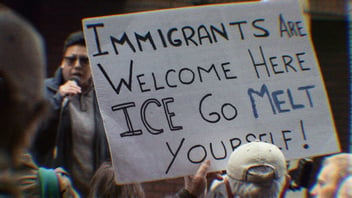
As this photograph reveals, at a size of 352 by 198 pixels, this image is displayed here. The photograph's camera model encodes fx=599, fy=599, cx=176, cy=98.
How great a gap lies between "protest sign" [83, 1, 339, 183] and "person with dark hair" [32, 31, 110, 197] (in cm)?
71

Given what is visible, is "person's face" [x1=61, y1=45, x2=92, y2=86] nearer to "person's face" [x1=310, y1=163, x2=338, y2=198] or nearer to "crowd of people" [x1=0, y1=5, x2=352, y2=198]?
"crowd of people" [x1=0, y1=5, x2=352, y2=198]

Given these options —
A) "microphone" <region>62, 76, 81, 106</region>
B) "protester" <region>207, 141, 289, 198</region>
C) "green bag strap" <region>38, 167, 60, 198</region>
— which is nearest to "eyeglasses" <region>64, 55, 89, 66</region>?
"microphone" <region>62, 76, 81, 106</region>

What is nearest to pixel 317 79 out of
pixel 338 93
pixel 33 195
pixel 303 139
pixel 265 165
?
pixel 303 139

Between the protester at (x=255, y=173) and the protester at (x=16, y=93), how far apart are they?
1426 mm

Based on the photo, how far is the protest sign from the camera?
9.28 feet

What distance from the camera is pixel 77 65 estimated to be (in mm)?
3736

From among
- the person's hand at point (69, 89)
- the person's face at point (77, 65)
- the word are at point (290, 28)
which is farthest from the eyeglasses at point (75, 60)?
the word are at point (290, 28)

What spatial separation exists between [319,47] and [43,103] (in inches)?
233

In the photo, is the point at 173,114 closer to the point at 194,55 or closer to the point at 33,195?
the point at 194,55

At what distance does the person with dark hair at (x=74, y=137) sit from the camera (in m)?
3.50

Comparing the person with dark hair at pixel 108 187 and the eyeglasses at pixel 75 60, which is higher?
the eyeglasses at pixel 75 60

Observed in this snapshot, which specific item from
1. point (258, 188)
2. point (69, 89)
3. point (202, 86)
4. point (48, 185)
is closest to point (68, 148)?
point (69, 89)

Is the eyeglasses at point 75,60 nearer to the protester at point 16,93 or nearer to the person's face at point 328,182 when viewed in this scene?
the person's face at point 328,182

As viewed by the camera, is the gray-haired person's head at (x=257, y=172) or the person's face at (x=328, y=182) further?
the person's face at (x=328, y=182)
